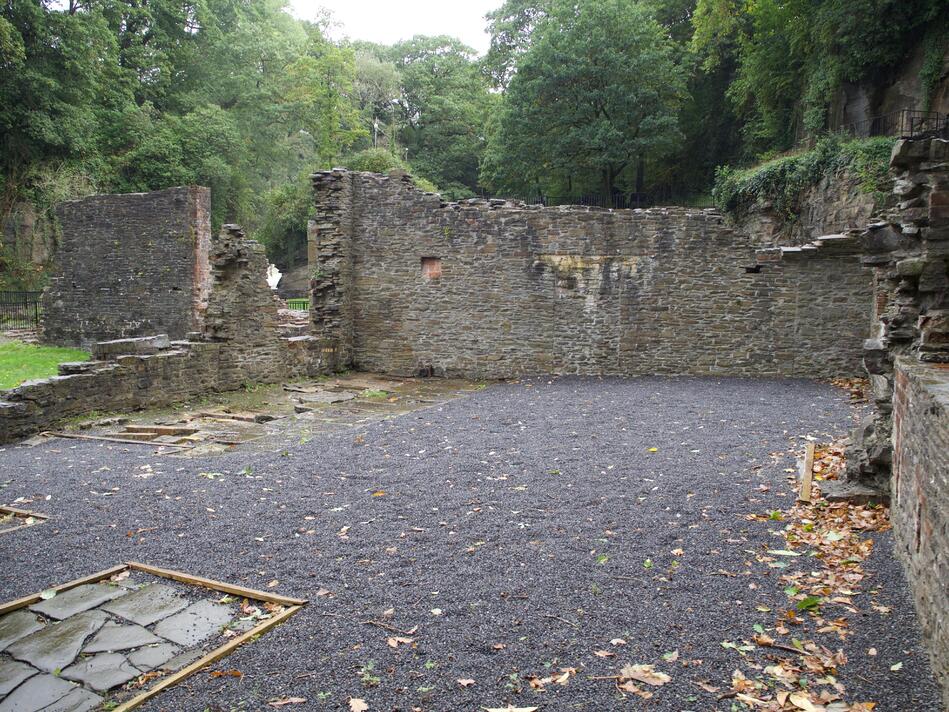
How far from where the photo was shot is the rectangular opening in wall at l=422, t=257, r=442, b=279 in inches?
586

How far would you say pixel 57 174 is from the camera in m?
27.0

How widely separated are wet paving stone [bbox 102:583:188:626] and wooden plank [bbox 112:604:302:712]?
2.05ft

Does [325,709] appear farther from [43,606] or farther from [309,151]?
[309,151]

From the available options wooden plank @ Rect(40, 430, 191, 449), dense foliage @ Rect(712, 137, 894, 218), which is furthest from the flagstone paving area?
dense foliage @ Rect(712, 137, 894, 218)

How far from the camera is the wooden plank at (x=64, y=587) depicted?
4.10 metres

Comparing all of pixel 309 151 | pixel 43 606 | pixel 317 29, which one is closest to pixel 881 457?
pixel 43 606

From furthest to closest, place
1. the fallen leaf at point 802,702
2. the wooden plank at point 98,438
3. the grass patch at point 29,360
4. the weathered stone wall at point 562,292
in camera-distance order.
Result: 1. the grass patch at point 29,360
2. the weathered stone wall at point 562,292
3. the wooden plank at point 98,438
4. the fallen leaf at point 802,702

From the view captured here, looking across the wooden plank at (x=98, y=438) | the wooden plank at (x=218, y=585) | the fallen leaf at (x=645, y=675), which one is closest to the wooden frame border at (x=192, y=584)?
the wooden plank at (x=218, y=585)

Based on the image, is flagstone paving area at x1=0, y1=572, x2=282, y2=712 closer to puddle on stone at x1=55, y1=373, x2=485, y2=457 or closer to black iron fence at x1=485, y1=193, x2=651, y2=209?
puddle on stone at x1=55, y1=373, x2=485, y2=457

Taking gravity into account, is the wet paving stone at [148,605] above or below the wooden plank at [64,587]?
below

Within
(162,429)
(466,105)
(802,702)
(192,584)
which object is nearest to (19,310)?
(162,429)

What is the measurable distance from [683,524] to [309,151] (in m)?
37.5

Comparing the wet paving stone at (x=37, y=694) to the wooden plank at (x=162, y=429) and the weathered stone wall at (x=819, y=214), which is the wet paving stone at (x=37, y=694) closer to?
the wooden plank at (x=162, y=429)

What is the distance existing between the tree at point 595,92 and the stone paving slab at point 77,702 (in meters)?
25.2
